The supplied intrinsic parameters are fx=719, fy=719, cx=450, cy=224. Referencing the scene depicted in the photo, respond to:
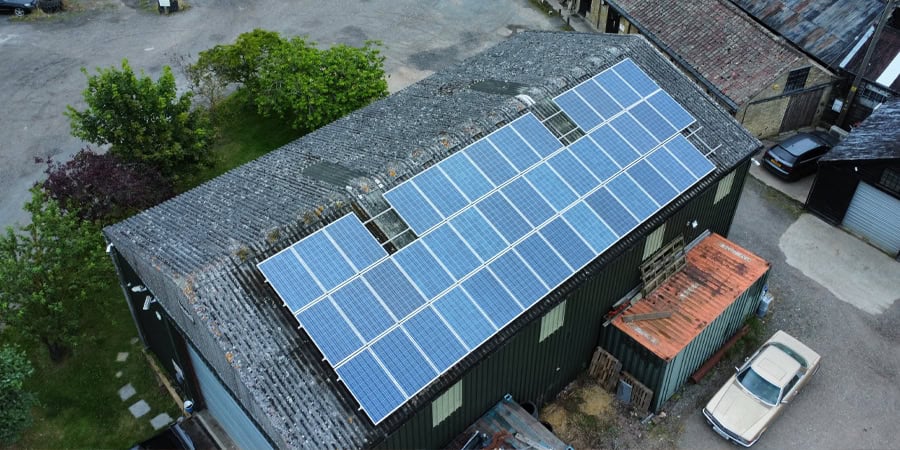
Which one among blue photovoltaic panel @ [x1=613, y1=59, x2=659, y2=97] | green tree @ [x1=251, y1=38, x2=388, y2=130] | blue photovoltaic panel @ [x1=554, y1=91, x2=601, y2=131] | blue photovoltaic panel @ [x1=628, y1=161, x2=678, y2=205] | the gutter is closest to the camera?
blue photovoltaic panel @ [x1=628, y1=161, x2=678, y2=205]

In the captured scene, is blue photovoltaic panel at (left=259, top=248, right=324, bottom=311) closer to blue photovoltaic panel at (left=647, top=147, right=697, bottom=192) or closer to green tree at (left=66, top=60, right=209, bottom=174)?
blue photovoltaic panel at (left=647, top=147, right=697, bottom=192)

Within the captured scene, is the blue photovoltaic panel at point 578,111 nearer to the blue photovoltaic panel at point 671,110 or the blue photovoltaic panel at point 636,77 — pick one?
the blue photovoltaic panel at point 636,77

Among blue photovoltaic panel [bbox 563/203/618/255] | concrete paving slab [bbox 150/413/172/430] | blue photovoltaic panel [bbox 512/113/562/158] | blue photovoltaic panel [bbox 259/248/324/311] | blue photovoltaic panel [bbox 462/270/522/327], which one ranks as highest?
blue photovoltaic panel [bbox 512/113/562/158]

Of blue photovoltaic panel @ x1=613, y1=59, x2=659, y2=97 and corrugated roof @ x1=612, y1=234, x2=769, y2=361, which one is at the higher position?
blue photovoltaic panel @ x1=613, y1=59, x2=659, y2=97

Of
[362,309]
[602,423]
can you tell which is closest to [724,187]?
[602,423]

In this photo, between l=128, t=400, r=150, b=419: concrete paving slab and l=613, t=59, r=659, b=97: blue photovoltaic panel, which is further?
l=613, t=59, r=659, b=97: blue photovoltaic panel

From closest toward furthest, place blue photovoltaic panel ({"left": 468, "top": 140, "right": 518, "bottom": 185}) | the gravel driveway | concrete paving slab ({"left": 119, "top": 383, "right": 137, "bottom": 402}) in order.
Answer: blue photovoltaic panel ({"left": 468, "top": 140, "right": 518, "bottom": 185})
concrete paving slab ({"left": 119, "top": 383, "right": 137, "bottom": 402})
the gravel driveway

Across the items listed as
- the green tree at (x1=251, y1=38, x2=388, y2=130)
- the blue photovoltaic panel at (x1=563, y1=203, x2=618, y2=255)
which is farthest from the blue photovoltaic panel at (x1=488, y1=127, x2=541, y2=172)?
the green tree at (x1=251, y1=38, x2=388, y2=130)
